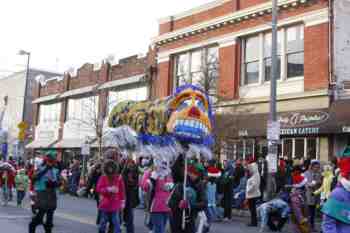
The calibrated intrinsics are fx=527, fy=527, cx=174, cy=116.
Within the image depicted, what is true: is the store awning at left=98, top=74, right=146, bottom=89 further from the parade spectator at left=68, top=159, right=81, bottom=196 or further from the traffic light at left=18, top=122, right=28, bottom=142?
the parade spectator at left=68, top=159, right=81, bottom=196

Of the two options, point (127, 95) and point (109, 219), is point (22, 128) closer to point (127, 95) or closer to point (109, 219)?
point (127, 95)

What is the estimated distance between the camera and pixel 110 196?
30.5 ft

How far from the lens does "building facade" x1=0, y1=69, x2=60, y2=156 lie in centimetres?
5093

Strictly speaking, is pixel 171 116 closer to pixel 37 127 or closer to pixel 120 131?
pixel 120 131

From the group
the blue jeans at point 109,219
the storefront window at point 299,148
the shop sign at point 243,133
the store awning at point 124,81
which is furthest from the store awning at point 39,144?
the blue jeans at point 109,219

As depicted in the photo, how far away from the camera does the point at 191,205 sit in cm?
770

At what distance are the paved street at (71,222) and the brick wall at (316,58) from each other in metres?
7.13

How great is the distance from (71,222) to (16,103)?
4081cm

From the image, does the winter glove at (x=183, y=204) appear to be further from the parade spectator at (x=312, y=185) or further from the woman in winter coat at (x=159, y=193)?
the parade spectator at (x=312, y=185)

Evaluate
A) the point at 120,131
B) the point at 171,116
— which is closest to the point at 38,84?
the point at 120,131

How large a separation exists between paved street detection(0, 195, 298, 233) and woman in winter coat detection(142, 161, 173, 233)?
9.93 ft

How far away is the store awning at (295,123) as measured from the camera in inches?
726

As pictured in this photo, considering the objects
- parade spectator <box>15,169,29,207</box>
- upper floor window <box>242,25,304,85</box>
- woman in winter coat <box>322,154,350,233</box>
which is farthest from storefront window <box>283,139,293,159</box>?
woman in winter coat <box>322,154,350,233</box>

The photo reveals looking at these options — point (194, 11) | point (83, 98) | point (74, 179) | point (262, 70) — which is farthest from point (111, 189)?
point (83, 98)
